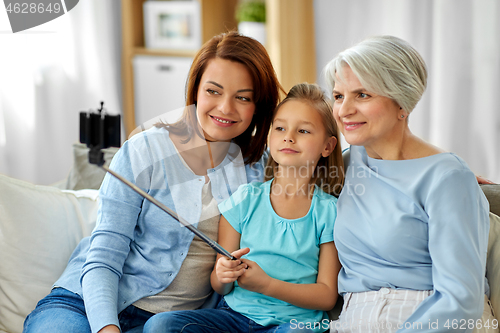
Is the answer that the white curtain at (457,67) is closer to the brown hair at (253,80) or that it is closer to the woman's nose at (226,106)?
the brown hair at (253,80)

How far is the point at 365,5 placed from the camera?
2496 mm

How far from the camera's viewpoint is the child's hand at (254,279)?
1.05 metres

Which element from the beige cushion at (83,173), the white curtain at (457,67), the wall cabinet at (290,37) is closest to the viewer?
the beige cushion at (83,173)

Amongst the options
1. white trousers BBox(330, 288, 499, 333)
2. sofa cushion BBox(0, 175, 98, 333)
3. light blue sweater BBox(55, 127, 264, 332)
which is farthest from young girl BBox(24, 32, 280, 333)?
white trousers BBox(330, 288, 499, 333)

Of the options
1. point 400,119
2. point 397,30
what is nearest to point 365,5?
point 397,30

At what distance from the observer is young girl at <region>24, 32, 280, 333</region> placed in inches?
43.7

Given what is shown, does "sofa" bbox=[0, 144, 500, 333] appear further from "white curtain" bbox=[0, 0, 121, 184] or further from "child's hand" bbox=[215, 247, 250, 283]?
"white curtain" bbox=[0, 0, 121, 184]

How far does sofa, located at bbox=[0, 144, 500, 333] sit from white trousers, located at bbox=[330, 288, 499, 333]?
0.25m

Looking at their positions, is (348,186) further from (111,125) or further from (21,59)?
(21,59)

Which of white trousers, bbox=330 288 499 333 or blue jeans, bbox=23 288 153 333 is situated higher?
white trousers, bbox=330 288 499 333

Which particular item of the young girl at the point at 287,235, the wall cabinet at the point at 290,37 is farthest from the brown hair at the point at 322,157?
the wall cabinet at the point at 290,37

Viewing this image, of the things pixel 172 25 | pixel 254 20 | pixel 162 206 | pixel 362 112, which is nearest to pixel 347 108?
pixel 362 112

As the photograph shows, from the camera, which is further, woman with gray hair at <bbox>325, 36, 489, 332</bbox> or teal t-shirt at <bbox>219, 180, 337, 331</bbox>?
teal t-shirt at <bbox>219, 180, 337, 331</bbox>

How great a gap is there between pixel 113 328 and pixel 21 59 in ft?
7.68
